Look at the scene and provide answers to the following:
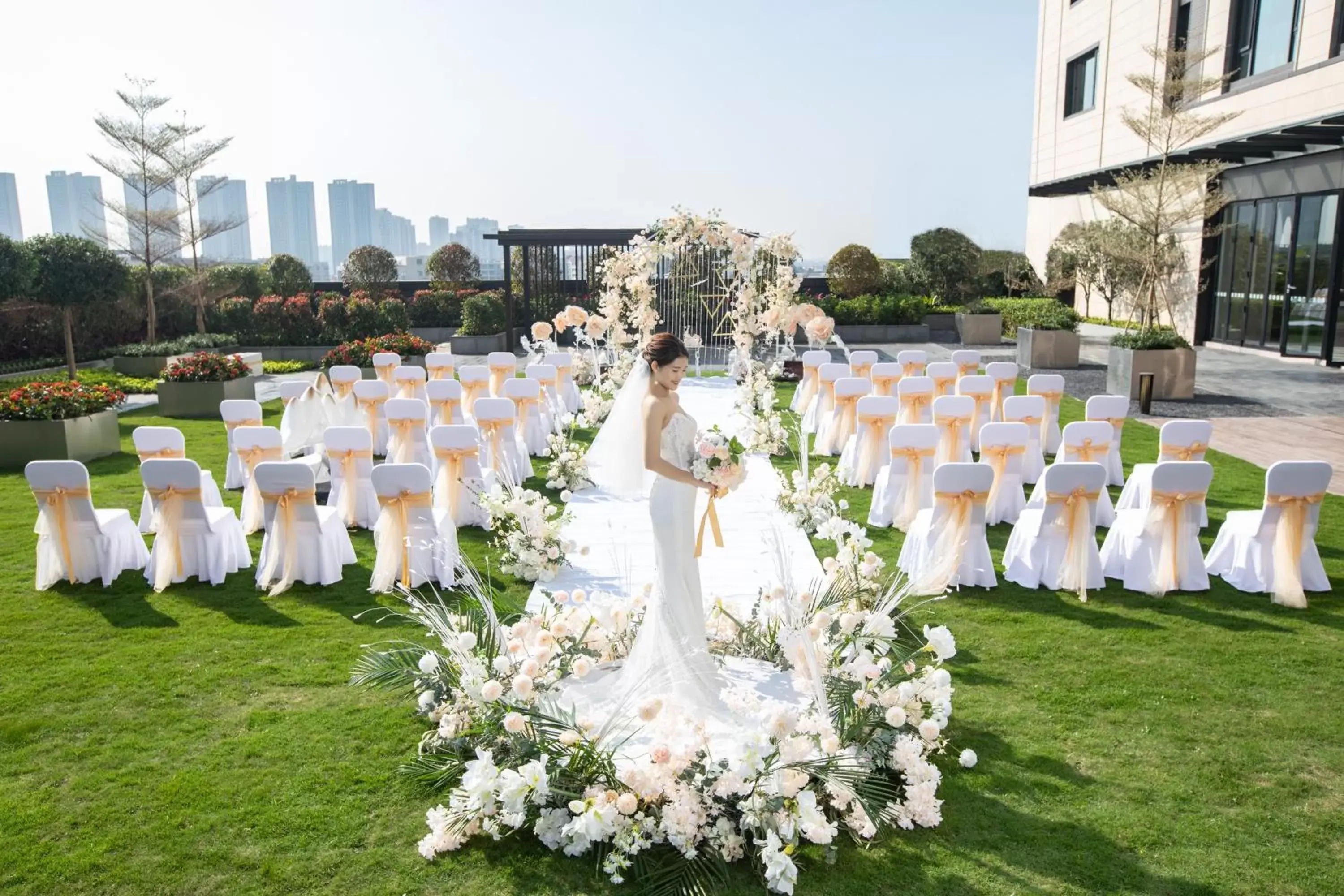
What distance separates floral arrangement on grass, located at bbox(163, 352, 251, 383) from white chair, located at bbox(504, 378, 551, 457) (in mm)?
6154

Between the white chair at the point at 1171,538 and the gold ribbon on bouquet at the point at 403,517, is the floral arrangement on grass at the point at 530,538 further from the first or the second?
the white chair at the point at 1171,538

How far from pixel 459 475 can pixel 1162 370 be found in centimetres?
1183

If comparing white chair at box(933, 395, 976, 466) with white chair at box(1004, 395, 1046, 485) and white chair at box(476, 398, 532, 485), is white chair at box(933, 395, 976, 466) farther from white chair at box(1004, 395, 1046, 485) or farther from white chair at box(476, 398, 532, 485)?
white chair at box(476, 398, 532, 485)

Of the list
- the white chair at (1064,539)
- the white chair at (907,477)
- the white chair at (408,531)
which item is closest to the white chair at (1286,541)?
the white chair at (1064,539)

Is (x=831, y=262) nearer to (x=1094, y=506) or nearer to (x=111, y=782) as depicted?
(x=1094, y=506)

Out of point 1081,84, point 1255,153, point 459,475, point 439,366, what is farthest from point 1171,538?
point 1081,84

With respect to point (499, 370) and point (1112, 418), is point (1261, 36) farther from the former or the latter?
point (499, 370)

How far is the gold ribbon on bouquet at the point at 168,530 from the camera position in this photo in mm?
7355

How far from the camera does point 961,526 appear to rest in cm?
719

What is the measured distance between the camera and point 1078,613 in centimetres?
675

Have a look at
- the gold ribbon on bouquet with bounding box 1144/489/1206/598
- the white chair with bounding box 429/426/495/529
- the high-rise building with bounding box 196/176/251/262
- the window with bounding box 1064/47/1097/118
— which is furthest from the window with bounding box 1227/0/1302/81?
the high-rise building with bounding box 196/176/251/262

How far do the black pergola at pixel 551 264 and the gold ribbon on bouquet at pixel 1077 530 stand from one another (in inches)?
607

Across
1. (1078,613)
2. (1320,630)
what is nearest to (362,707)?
(1078,613)

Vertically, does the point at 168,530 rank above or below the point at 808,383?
below
